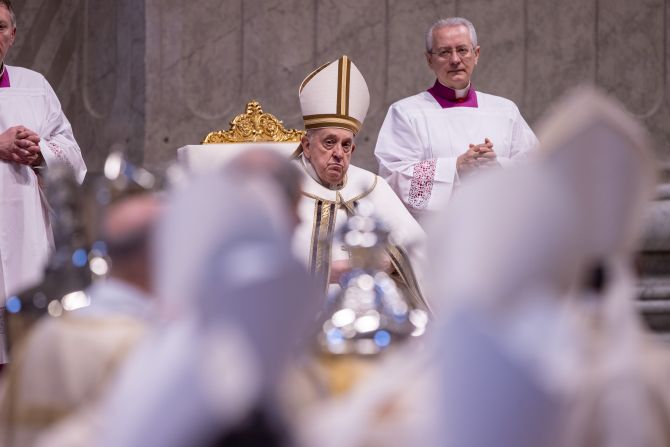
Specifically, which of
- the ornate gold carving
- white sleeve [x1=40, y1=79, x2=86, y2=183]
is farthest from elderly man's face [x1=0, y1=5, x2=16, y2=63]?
the ornate gold carving

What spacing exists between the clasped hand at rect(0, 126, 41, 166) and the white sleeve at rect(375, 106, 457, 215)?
1.61 meters

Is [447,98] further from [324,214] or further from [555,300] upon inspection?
[555,300]

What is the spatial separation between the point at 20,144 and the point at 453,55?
2.11 m

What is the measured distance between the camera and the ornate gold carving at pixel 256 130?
6773 mm

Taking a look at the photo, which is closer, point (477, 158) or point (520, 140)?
point (477, 158)

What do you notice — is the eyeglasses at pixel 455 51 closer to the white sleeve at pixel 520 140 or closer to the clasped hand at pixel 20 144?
the white sleeve at pixel 520 140

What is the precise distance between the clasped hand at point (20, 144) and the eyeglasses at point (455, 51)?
197 cm

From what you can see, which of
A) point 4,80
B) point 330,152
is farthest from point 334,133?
point 4,80

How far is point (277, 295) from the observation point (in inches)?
58.0

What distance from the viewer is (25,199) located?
6.63 m

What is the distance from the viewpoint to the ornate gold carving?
22.2ft

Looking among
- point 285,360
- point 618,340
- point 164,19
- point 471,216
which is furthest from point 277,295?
point 164,19

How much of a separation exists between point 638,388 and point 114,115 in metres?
7.06

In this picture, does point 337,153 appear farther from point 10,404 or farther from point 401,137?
point 10,404
